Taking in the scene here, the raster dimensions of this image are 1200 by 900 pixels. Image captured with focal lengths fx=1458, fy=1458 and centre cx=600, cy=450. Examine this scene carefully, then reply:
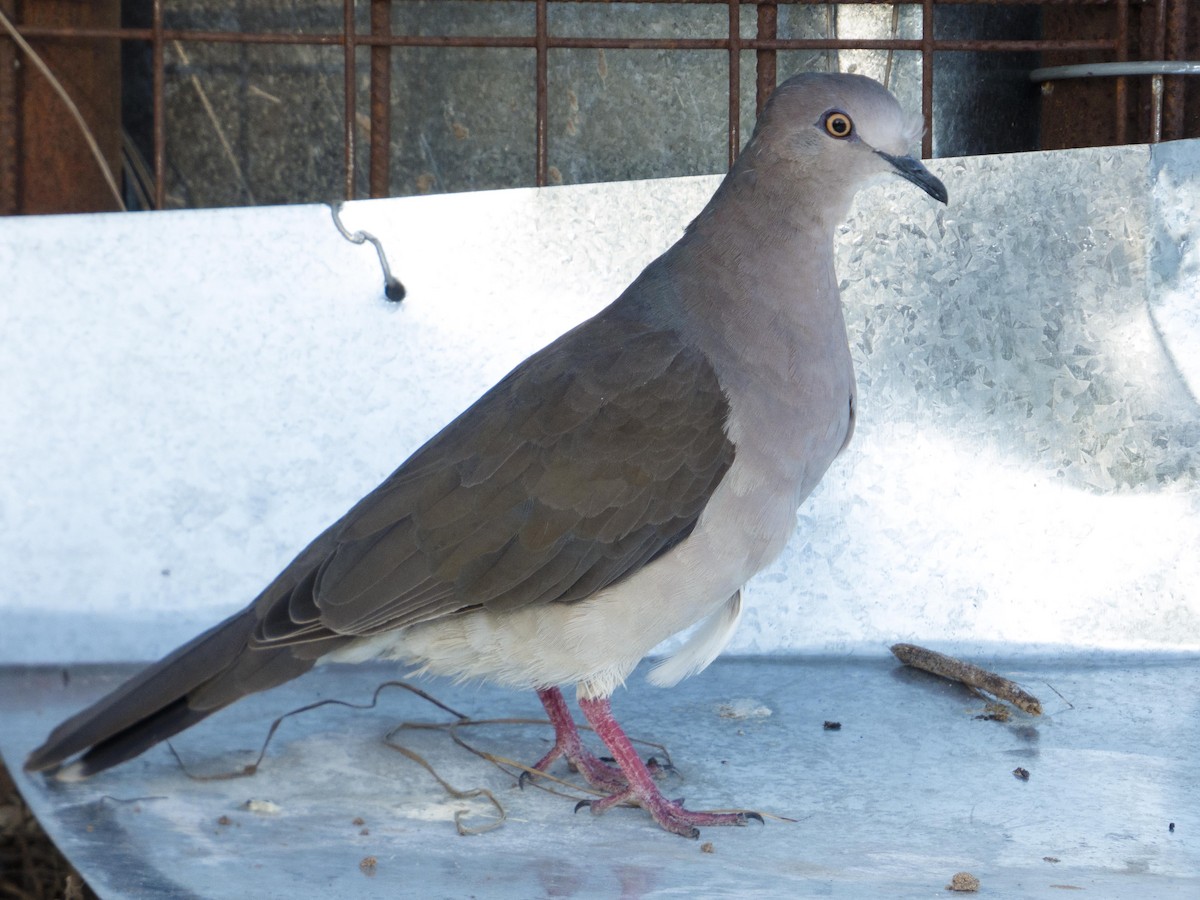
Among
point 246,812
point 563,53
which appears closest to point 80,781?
Answer: point 246,812

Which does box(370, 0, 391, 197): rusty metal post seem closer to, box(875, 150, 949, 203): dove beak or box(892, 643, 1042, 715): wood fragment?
box(875, 150, 949, 203): dove beak

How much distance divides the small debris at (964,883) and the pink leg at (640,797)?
1.16ft

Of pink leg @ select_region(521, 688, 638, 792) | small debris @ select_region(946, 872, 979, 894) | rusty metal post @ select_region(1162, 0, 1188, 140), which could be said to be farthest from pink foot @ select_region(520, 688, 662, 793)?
rusty metal post @ select_region(1162, 0, 1188, 140)

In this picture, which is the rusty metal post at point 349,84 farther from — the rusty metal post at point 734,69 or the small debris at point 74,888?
the small debris at point 74,888

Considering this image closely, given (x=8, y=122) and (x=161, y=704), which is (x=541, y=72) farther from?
(x=161, y=704)

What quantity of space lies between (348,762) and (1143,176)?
1881 mm

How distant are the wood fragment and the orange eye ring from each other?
101 cm

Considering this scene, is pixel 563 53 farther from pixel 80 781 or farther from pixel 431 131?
pixel 80 781

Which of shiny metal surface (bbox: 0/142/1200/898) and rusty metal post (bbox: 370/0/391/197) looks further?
rusty metal post (bbox: 370/0/391/197)

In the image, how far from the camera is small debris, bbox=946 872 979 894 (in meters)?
1.80

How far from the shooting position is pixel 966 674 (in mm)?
2648

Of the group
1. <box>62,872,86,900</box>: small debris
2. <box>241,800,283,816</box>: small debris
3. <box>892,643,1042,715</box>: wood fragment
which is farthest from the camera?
<box>892,643,1042,715</box>: wood fragment

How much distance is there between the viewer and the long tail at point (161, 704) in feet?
7.06

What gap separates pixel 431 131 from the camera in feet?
13.5
